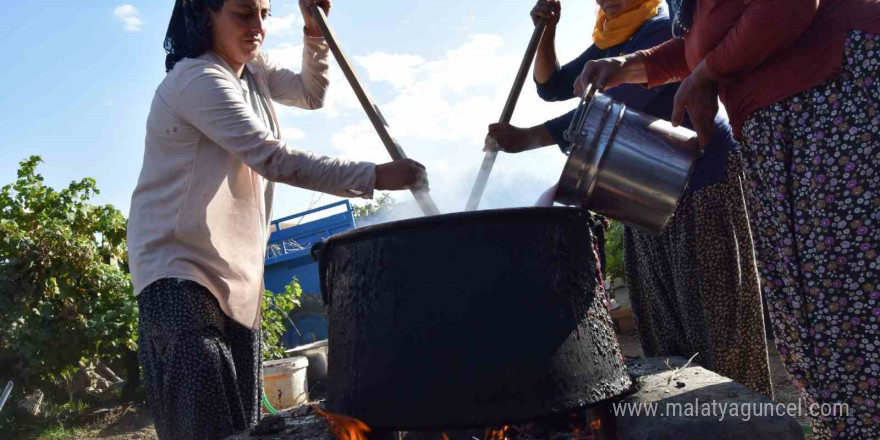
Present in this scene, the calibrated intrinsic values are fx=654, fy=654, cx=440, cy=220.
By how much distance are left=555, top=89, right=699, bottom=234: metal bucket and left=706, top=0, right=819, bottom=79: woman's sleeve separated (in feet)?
1.10

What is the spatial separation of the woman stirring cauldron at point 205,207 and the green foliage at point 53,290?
4656mm

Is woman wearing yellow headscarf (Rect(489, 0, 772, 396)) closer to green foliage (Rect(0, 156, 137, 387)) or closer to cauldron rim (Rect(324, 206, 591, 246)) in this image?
cauldron rim (Rect(324, 206, 591, 246))

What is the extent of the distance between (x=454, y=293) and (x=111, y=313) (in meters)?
5.77

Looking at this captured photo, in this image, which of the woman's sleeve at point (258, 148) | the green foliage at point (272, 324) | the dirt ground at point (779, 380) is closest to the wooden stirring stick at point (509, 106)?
the woman's sleeve at point (258, 148)

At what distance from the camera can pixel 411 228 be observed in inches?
69.2

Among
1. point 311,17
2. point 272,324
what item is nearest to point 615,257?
point 272,324

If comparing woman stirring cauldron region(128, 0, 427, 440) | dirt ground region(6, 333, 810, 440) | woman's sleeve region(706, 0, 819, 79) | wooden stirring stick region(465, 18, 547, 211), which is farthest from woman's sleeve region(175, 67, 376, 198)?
dirt ground region(6, 333, 810, 440)

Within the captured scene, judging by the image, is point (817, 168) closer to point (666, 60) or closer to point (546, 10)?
point (666, 60)

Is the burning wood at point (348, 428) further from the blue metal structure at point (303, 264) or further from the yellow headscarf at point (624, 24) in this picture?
the blue metal structure at point (303, 264)

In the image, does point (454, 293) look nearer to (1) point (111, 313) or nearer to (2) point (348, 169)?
(2) point (348, 169)

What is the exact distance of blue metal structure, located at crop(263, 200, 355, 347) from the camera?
30.7 feet

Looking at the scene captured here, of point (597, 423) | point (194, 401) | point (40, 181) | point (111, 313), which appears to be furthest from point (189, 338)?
point (40, 181)

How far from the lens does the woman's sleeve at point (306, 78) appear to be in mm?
2990

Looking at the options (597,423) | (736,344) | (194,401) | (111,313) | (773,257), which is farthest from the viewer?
(111,313)
